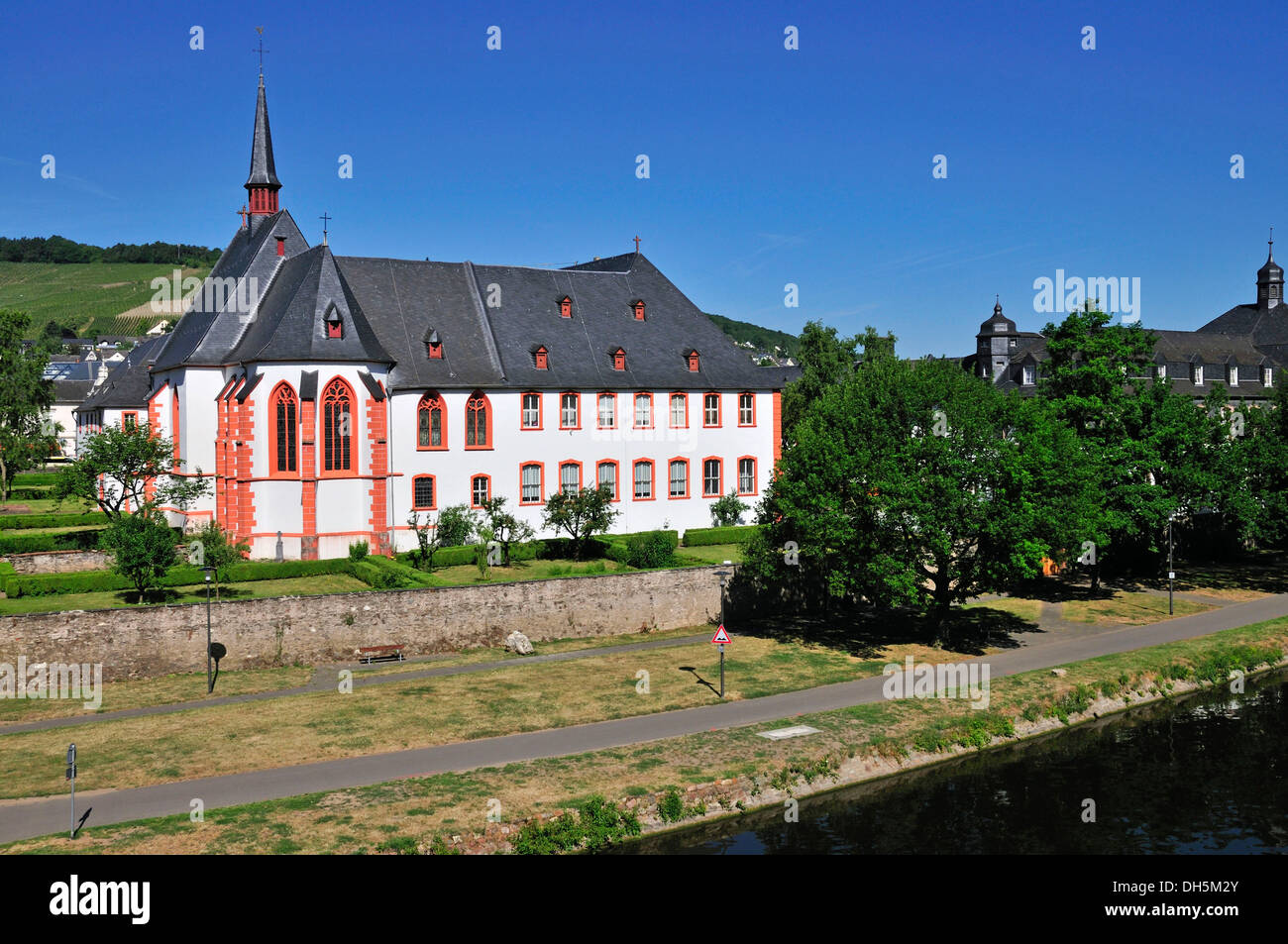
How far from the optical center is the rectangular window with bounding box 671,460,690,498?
196 ft

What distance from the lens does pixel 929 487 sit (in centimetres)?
3584

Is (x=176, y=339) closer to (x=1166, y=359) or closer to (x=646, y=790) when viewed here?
(x=646, y=790)

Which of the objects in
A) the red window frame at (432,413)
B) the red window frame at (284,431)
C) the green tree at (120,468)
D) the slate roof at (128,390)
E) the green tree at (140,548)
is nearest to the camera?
the green tree at (140,548)

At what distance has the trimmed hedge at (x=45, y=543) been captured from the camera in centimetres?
4978

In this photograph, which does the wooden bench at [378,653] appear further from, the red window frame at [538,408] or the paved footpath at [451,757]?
the red window frame at [538,408]

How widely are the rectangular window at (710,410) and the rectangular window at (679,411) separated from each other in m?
1.17

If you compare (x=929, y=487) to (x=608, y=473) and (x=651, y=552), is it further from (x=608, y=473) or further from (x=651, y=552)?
(x=608, y=473)

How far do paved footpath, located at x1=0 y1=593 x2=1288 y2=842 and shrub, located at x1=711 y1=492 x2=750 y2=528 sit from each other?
938 inches

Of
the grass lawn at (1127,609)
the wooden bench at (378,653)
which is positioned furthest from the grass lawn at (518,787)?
the grass lawn at (1127,609)

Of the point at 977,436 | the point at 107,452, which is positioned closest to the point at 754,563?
the point at 977,436

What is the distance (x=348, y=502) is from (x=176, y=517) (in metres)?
12.1

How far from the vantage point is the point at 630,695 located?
1264 inches

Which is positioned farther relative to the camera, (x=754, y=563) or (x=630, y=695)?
(x=754, y=563)

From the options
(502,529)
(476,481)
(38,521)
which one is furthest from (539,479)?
(38,521)
